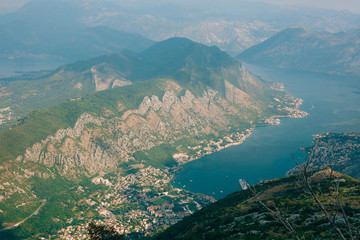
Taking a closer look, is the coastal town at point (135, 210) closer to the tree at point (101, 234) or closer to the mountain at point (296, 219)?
the tree at point (101, 234)

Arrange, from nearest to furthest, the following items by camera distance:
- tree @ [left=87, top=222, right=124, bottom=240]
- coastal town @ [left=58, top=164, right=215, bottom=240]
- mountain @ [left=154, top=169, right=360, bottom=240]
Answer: mountain @ [left=154, top=169, right=360, bottom=240], tree @ [left=87, top=222, right=124, bottom=240], coastal town @ [left=58, top=164, right=215, bottom=240]

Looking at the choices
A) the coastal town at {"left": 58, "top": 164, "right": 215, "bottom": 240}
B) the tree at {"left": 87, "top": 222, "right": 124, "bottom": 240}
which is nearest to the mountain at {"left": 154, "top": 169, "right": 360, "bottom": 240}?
the tree at {"left": 87, "top": 222, "right": 124, "bottom": 240}

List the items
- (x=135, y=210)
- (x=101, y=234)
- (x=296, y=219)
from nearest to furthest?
(x=296, y=219), (x=101, y=234), (x=135, y=210)

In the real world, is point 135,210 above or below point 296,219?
below

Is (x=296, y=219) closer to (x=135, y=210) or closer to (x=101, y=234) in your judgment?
(x=101, y=234)

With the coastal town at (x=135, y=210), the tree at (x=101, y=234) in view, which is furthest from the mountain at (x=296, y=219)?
the coastal town at (x=135, y=210)

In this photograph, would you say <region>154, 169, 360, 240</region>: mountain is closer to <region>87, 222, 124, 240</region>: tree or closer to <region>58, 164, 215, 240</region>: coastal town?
<region>87, 222, 124, 240</region>: tree

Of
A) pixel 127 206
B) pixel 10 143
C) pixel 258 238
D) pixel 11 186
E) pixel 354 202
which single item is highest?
pixel 354 202

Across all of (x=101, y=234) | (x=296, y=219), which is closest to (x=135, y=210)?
(x=101, y=234)

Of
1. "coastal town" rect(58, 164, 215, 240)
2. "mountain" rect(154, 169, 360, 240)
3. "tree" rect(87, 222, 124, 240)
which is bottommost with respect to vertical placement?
"coastal town" rect(58, 164, 215, 240)

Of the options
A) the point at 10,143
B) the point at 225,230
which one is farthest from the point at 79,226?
the point at 225,230

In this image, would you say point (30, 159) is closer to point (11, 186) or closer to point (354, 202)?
point (11, 186)
